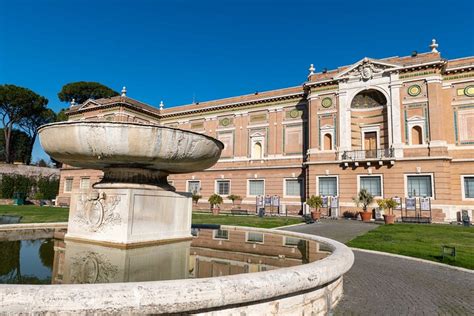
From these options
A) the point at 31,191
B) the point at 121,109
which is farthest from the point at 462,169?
the point at 31,191

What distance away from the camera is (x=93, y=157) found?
15.1ft

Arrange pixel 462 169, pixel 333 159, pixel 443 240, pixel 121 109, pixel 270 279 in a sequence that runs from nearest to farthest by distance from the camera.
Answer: pixel 270 279
pixel 443 240
pixel 462 169
pixel 333 159
pixel 121 109

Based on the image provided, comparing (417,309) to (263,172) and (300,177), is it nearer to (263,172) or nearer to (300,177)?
(300,177)

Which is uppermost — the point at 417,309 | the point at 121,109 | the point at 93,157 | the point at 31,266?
the point at 121,109

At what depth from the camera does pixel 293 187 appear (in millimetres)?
28203

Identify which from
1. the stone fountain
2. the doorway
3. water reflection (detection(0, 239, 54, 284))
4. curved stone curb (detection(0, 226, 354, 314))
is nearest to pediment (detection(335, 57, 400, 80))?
the doorway

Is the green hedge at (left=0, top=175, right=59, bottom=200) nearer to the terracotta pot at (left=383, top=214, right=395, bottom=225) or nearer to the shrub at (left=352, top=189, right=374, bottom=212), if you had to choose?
the shrub at (left=352, top=189, right=374, bottom=212)

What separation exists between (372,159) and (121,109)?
25562 mm

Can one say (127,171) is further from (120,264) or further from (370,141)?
(370,141)

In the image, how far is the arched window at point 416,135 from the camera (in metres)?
22.9

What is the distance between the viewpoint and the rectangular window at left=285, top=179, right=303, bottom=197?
91.5ft

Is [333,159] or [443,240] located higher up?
[333,159]

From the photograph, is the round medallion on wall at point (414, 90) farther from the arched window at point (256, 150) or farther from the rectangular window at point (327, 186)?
the arched window at point (256, 150)

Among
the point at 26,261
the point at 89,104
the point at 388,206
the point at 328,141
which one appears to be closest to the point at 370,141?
the point at 328,141
